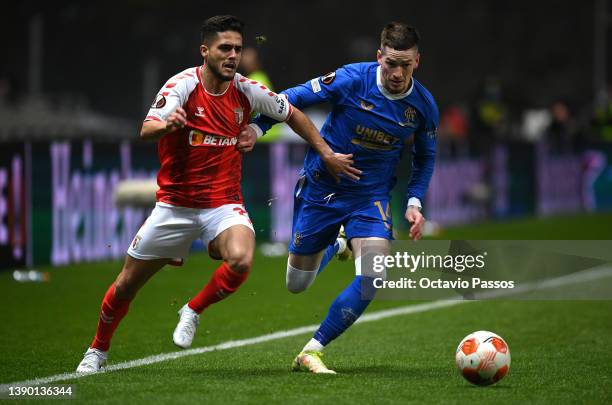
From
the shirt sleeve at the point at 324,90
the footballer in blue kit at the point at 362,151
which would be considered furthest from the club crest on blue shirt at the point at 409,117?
the shirt sleeve at the point at 324,90

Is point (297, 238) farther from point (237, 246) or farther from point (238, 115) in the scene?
point (238, 115)

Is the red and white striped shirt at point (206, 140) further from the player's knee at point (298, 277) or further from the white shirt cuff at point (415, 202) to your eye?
the white shirt cuff at point (415, 202)

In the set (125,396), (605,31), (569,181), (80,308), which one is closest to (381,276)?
(125,396)

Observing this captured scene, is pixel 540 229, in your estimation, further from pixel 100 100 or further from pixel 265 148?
pixel 100 100

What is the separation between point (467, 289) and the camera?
1002cm

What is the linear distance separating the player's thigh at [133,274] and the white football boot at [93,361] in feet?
1.23

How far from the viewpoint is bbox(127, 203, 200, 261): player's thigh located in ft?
24.3

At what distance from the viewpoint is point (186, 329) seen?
24.8 ft

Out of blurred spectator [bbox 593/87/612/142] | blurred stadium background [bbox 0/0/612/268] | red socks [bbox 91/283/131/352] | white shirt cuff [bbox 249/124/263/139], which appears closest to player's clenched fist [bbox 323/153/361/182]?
white shirt cuff [bbox 249/124/263/139]

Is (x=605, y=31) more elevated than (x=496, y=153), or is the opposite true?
(x=605, y=31)

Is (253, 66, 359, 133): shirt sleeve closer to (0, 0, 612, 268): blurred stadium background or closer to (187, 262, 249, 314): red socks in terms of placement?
(187, 262, 249, 314): red socks

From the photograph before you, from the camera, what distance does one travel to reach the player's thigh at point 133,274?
24.4ft

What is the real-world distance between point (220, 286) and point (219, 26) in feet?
5.10

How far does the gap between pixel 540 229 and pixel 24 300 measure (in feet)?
34.6
